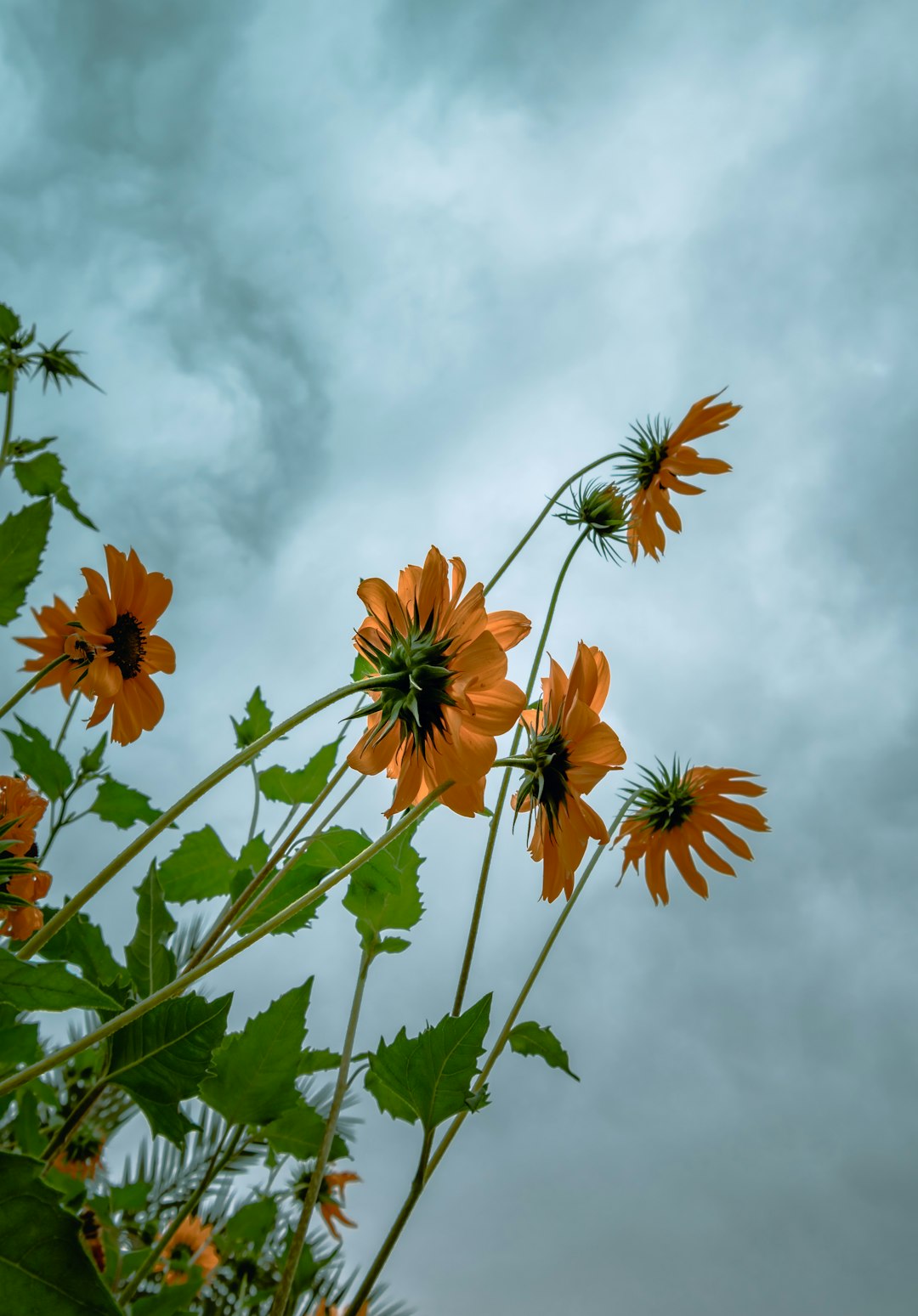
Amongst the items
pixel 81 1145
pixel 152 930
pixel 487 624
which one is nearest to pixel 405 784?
pixel 487 624

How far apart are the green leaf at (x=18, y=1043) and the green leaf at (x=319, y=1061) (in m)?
0.52

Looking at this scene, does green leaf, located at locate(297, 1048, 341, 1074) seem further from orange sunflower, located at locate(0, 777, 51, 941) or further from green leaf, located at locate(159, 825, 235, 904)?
orange sunflower, located at locate(0, 777, 51, 941)

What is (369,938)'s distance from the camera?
1060mm

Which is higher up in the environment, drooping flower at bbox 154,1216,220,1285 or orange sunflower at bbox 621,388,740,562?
orange sunflower at bbox 621,388,740,562

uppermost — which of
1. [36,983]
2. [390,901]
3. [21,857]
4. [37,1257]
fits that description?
[390,901]

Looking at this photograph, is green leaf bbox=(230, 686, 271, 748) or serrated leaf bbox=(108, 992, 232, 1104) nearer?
serrated leaf bbox=(108, 992, 232, 1104)

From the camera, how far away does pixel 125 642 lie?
1.04 metres

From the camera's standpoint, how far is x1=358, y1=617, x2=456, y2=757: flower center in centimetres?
74

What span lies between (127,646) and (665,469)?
4.03ft

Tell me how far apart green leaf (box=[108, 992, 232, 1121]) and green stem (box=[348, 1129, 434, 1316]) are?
0.90 ft

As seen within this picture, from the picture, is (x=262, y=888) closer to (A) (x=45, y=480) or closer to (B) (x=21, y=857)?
(B) (x=21, y=857)

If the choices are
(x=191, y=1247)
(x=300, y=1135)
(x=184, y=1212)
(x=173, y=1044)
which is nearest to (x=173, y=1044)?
(x=173, y=1044)

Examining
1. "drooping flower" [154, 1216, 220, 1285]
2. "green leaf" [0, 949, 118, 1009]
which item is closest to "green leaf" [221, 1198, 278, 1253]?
"drooping flower" [154, 1216, 220, 1285]

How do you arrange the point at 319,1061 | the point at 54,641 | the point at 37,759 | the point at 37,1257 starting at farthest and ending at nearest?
the point at 54,641
the point at 37,759
the point at 319,1061
the point at 37,1257
